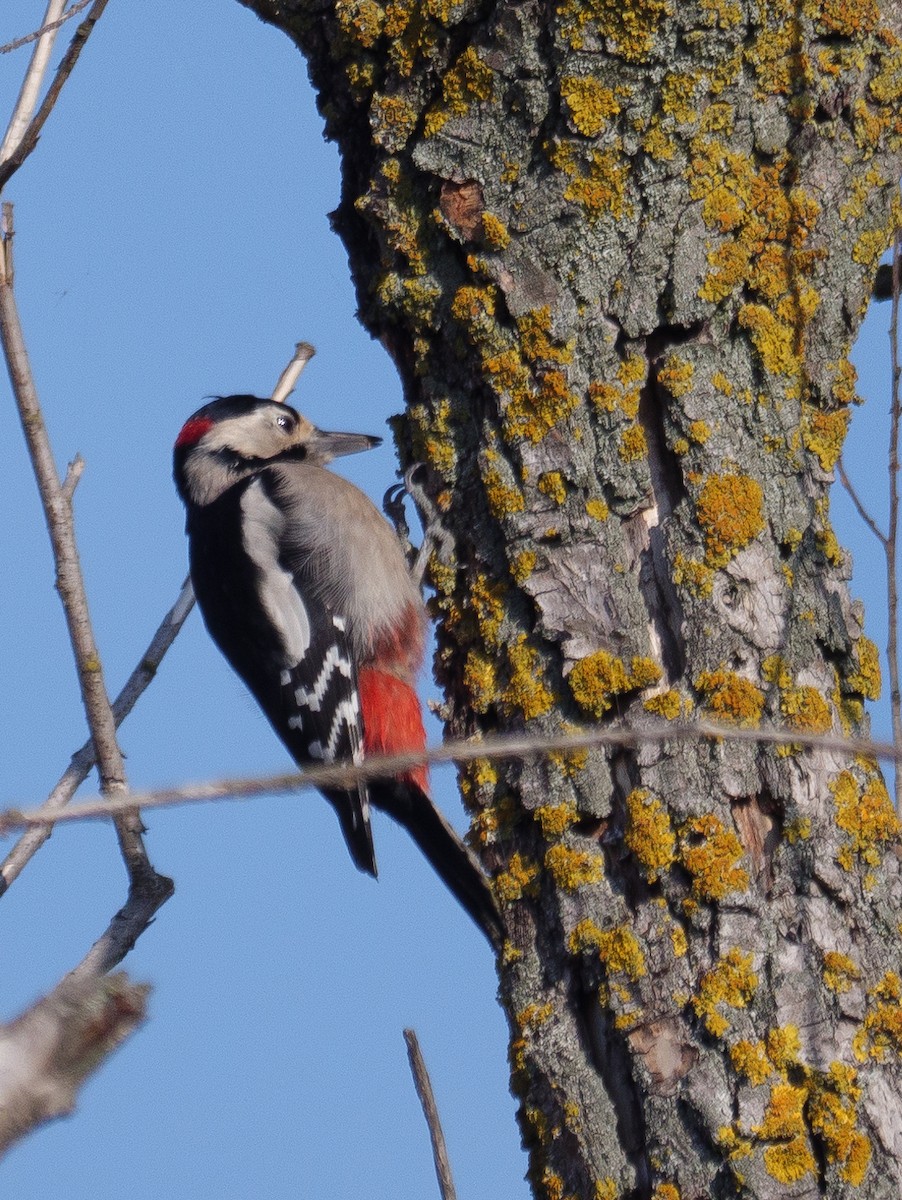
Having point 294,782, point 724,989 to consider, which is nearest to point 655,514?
point 724,989

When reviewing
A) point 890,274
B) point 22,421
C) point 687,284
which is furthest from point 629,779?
point 890,274

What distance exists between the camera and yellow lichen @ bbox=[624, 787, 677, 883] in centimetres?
202

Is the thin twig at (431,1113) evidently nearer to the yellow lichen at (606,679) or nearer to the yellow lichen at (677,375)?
the yellow lichen at (606,679)

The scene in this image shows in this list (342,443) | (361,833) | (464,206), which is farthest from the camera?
(342,443)

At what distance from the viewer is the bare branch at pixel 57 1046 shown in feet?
2.36

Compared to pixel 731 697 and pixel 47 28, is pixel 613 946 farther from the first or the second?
pixel 47 28

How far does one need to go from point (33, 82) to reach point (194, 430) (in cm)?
183

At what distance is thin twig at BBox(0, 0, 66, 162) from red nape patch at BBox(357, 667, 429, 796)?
1.59m

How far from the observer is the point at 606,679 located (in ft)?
7.01

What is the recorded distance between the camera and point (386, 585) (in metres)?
3.14

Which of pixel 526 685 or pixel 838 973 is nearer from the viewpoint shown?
pixel 838 973

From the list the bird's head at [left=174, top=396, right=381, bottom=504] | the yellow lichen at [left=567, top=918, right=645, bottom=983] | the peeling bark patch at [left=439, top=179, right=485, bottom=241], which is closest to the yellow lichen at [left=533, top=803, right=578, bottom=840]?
the yellow lichen at [left=567, top=918, right=645, bottom=983]

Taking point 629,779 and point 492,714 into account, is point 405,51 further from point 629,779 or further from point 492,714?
point 629,779

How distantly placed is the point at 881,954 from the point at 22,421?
4.52 feet
